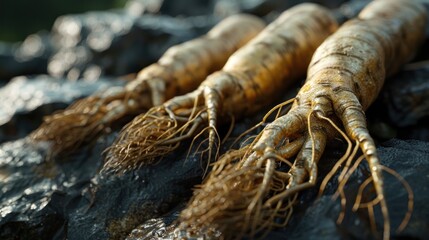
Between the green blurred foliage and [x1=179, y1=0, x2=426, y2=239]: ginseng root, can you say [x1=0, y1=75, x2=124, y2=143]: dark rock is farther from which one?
the green blurred foliage

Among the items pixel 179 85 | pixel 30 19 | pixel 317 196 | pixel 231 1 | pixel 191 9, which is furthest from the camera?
pixel 30 19

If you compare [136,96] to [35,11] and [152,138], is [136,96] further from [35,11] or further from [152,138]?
[35,11]

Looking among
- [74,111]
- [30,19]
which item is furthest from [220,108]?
[30,19]

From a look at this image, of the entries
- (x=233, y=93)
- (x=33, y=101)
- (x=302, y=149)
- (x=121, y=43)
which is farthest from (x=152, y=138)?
(x=121, y=43)

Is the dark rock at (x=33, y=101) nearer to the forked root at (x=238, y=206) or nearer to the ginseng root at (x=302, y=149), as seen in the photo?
the ginseng root at (x=302, y=149)

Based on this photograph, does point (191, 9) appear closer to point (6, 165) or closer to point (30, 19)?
point (6, 165)

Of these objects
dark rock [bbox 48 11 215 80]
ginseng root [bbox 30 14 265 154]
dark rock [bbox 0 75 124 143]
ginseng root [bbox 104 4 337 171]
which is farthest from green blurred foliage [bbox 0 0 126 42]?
ginseng root [bbox 104 4 337 171]
